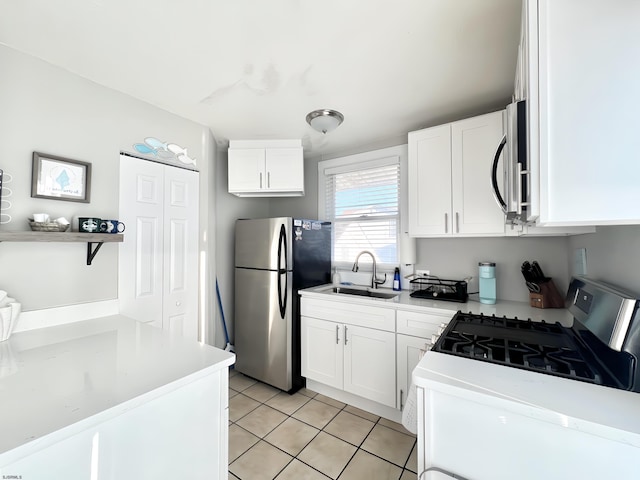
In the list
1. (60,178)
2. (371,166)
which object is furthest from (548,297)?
(60,178)

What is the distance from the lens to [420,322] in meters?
1.96

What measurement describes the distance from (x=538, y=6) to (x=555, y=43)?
0.14 metres

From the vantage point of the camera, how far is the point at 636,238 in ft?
3.14

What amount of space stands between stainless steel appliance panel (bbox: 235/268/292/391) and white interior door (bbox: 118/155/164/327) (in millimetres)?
870

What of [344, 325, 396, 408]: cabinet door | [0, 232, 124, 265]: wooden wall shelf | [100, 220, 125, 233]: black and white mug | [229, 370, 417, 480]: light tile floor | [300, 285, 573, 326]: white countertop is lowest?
[229, 370, 417, 480]: light tile floor

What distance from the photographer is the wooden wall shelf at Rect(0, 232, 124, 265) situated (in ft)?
4.14

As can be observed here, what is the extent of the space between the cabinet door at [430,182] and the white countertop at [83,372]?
172 centimetres

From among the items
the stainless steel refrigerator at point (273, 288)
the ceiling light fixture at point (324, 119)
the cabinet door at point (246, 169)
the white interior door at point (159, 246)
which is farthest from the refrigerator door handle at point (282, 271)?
the ceiling light fixture at point (324, 119)

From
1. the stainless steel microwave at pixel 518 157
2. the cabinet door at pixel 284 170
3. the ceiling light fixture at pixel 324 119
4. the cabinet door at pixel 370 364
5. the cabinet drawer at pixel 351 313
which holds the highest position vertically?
the ceiling light fixture at pixel 324 119

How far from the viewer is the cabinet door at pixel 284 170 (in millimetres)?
2672

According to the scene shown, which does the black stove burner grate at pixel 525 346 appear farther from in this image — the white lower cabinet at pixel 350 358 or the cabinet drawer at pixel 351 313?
the white lower cabinet at pixel 350 358

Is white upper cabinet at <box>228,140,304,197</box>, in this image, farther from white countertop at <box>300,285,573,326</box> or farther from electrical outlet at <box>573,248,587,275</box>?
electrical outlet at <box>573,248,587,275</box>

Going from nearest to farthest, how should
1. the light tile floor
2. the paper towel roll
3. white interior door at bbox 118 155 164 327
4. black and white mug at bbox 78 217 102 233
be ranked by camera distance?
black and white mug at bbox 78 217 102 233 < the light tile floor < white interior door at bbox 118 155 164 327 < the paper towel roll

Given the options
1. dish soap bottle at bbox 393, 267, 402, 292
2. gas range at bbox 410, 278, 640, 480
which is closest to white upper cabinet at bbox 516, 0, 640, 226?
gas range at bbox 410, 278, 640, 480
